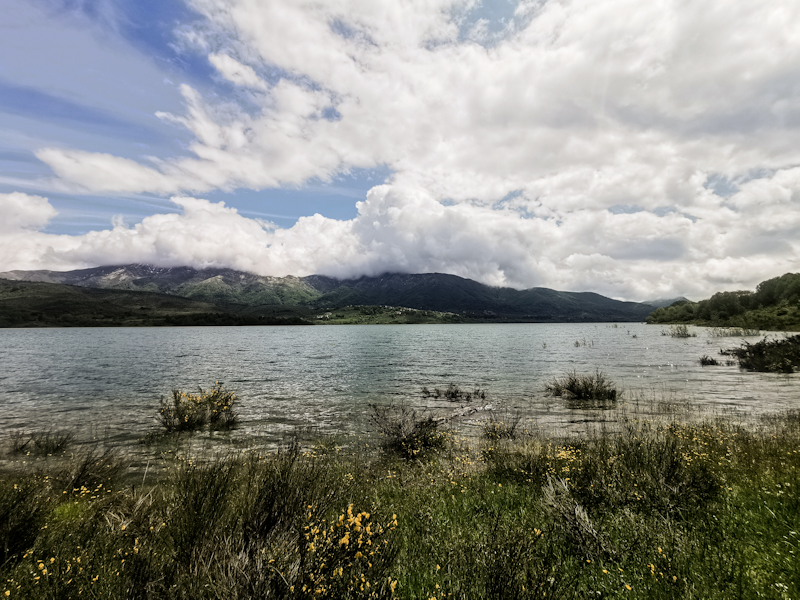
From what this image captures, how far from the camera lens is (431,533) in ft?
22.7

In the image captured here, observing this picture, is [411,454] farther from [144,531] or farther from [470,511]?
[144,531]

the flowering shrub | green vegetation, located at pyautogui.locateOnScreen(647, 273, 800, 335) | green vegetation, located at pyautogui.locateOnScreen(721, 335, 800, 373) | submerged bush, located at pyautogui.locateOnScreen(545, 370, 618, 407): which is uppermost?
green vegetation, located at pyautogui.locateOnScreen(647, 273, 800, 335)

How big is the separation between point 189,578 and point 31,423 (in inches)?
987

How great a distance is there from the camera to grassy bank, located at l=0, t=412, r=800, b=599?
14.8ft

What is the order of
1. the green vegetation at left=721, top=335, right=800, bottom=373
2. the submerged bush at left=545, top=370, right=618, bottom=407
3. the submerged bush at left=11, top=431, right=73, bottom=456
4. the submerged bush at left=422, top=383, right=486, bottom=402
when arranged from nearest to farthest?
1. the submerged bush at left=11, top=431, right=73, bottom=456
2. the submerged bush at left=545, top=370, right=618, bottom=407
3. the submerged bush at left=422, top=383, right=486, bottom=402
4. the green vegetation at left=721, top=335, right=800, bottom=373

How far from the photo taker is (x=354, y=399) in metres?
28.2

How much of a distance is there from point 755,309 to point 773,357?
132 m

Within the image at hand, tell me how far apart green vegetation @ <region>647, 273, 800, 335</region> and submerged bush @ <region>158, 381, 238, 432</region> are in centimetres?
12005

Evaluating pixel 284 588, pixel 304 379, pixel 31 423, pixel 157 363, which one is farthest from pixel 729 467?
pixel 157 363

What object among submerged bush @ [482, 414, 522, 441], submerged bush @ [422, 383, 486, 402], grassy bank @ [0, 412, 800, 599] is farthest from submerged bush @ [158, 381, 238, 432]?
submerged bush @ [422, 383, 486, 402]

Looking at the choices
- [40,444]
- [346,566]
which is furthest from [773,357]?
[40,444]

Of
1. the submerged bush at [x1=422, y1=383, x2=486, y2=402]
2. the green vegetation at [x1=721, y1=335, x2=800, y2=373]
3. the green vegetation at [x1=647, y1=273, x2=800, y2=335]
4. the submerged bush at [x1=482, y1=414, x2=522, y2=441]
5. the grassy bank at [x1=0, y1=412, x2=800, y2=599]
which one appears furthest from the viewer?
the green vegetation at [x1=647, y1=273, x2=800, y2=335]

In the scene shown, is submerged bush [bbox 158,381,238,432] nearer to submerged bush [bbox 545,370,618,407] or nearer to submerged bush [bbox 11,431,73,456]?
submerged bush [bbox 11,431,73,456]

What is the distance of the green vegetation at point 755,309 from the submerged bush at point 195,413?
394ft
